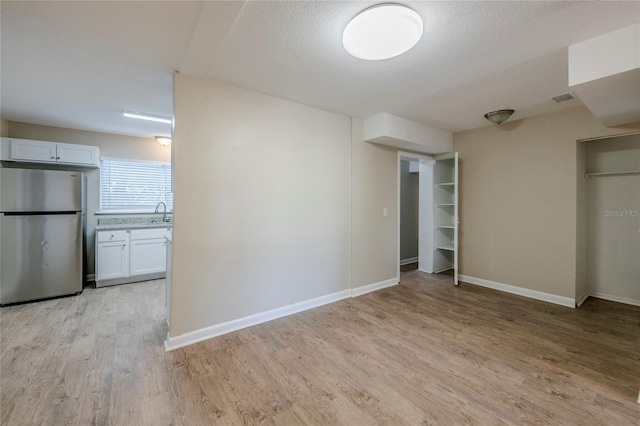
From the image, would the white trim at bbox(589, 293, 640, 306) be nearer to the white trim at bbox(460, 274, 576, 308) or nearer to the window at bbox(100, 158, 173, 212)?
the white trim at bbox(460, 274, 576, 308)

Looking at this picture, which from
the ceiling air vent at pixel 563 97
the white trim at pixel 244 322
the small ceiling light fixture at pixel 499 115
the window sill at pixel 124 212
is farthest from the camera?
the window sill at pixel 124 212

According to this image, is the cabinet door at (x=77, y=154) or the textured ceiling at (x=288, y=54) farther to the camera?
the cabinet door at (x=77, y=154)

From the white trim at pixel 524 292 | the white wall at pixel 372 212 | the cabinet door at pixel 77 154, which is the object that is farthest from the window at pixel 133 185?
the white trim at pixel 524 292

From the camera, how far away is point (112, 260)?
419 centimetres

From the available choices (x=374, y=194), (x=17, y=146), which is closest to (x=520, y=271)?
(x=374, y=194)

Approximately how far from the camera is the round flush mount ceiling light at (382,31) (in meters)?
1.60

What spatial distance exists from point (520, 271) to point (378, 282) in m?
2.08

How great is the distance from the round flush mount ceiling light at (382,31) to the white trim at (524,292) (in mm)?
3846

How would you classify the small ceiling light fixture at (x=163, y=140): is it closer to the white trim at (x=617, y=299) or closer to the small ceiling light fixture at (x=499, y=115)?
the small ceiling light fixture at (x=499, y=115)

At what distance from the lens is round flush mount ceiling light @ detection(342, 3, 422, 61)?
1.60 metres

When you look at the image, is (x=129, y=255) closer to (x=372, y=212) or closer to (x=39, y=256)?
(x=39, y=256)

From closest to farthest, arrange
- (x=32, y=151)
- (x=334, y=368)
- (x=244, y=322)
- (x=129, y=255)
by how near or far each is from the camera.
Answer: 1. (x=334, y=368)
2. (x=244, y=322)
3. (x=32, y=151)
4. (x=129, y=255)

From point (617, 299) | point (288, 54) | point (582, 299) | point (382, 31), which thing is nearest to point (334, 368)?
point (382, 31)

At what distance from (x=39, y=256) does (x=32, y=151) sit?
1.53m
